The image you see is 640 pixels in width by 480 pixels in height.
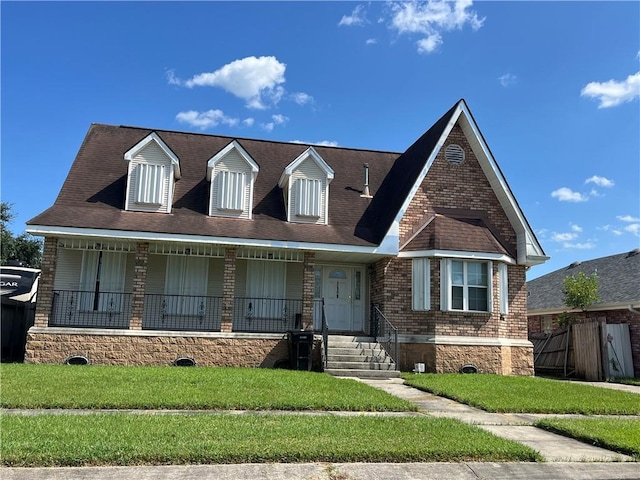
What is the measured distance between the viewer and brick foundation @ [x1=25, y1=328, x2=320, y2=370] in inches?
567

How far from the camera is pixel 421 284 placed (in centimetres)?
1605

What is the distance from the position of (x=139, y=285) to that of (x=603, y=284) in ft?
62.0

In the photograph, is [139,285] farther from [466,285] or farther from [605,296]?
[605,296]

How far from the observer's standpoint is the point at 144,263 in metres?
15.4

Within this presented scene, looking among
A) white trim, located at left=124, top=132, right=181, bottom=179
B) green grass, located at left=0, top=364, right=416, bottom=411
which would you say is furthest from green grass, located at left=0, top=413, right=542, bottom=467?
white trim, located at left=124, top=132, right=181, bottom=179

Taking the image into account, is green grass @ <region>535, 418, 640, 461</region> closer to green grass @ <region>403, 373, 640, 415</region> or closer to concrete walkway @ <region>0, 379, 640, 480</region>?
concrete walkway @ <region>0, 379, 640, 480</region>

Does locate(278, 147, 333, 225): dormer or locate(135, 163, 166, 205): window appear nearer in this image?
locate(135, 163, 166, 205): window

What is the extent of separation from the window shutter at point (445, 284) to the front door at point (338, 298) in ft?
11.2

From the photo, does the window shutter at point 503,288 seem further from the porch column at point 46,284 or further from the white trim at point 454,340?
the porch column at point 46,284

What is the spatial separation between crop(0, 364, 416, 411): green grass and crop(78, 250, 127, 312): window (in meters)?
3.99

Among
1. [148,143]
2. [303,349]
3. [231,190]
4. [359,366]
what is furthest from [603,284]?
[148,143]

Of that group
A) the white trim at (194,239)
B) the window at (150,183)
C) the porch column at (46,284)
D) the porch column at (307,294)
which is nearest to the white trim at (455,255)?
the white trim at (194,239)

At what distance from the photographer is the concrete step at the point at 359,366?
47.1 feet

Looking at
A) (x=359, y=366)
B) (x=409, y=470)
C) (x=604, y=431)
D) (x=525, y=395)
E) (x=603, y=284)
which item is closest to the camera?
(x=409, y=470)
